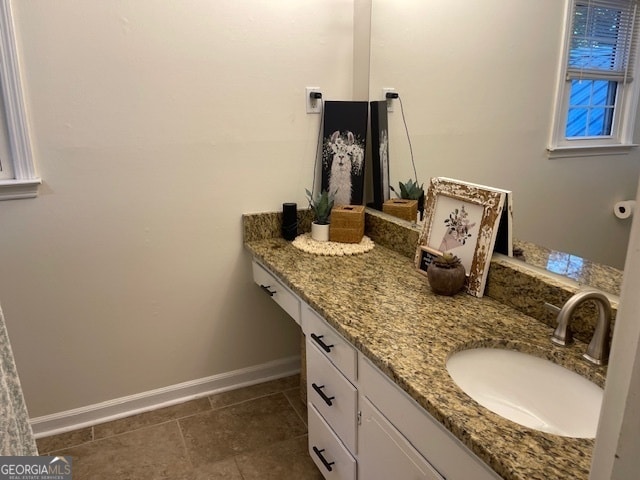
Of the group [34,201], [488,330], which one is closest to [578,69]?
[488,330]

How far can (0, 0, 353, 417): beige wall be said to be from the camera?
1890 mm

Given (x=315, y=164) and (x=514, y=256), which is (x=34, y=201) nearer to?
(x=315, y=164)

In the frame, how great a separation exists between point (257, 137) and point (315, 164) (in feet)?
1.06

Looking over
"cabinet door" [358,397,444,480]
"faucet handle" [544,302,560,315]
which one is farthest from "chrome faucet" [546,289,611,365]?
"cabinet door" [358,397,444,480]

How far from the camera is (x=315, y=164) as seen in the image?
2373 millimetres

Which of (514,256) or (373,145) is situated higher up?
(373,145)

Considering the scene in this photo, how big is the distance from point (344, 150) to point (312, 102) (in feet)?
0.88

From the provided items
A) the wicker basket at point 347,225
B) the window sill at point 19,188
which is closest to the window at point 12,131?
the window sill at point 19,188

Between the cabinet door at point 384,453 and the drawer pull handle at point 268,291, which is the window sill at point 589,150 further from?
the drawer pull handle at point 268,291

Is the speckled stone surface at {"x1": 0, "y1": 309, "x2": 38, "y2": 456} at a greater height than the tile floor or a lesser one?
greater

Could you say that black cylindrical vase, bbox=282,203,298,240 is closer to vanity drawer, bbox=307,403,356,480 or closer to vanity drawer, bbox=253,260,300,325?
vanity drawer, bbox=253,260,300,325

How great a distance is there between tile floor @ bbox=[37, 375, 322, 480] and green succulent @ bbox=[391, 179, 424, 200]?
1.12m

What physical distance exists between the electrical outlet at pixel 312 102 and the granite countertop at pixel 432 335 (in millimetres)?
685

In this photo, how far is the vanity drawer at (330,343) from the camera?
4.65 feet
